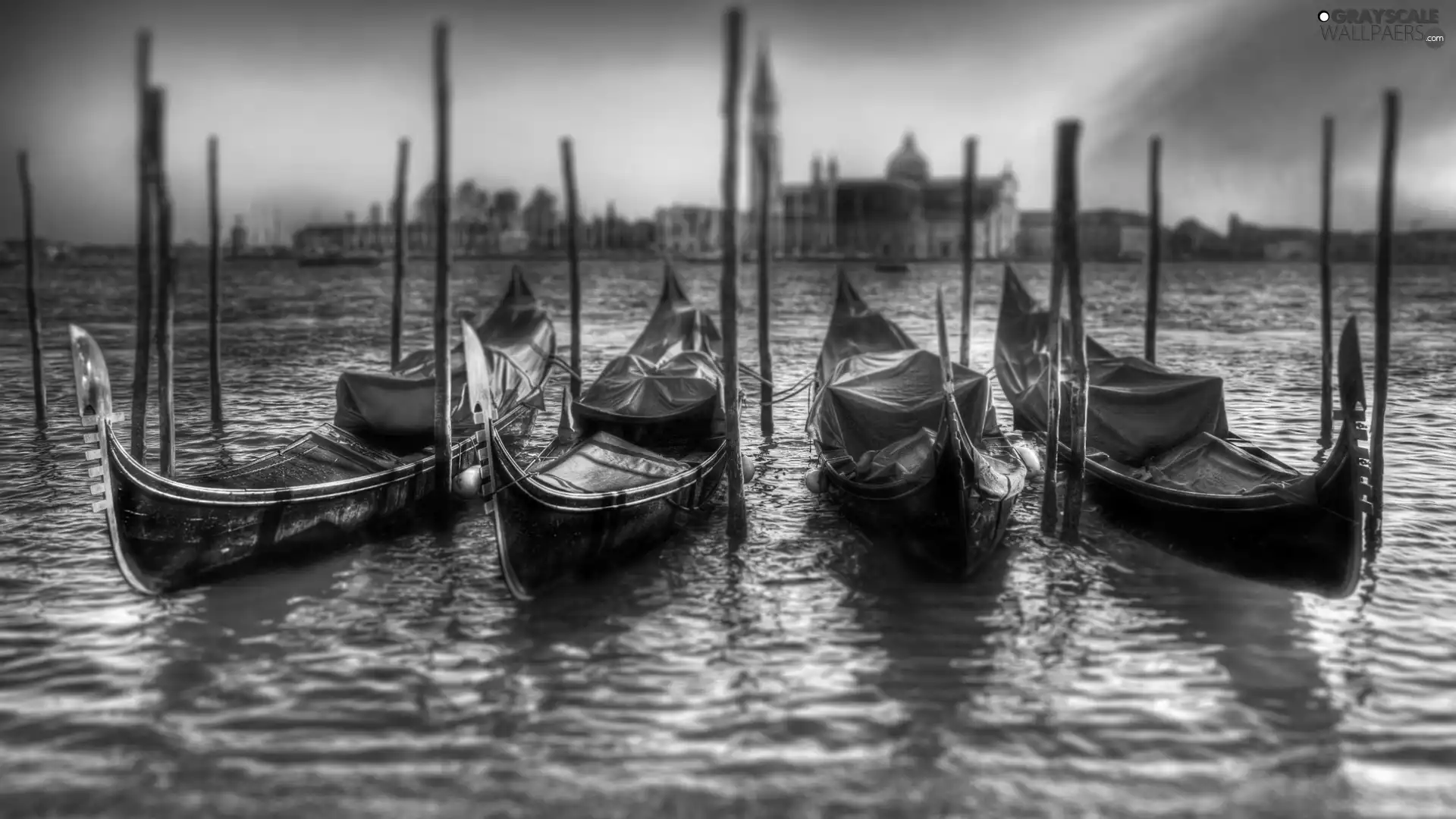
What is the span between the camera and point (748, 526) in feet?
26.1

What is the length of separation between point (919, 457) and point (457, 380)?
4223 millimetres

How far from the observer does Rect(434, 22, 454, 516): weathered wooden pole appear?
7488 millimetres

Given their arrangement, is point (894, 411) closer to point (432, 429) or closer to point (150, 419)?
point (432, 429)

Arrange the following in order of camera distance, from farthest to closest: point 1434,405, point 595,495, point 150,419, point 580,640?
point 1434,405, point 150,419, point 595,495, point 580,640

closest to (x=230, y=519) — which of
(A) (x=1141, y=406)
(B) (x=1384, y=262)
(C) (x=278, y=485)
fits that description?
(C) (x=278, y=485)

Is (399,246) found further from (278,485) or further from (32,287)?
(278,485)

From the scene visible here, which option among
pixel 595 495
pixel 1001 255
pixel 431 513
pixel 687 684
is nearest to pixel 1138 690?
pixel 687 684

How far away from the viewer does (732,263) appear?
7699mm

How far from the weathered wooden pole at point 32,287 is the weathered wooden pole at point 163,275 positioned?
3803 millimetres

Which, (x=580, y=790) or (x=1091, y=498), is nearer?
(x=580, y=790)

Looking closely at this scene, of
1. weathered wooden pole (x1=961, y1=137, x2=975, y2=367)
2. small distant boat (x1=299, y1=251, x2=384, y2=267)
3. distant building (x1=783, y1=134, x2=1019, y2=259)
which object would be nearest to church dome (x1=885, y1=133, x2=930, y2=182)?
distant building (x1=783, y1=134, x2=1019, y2=259)

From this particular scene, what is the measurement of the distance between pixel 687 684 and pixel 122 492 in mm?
3224

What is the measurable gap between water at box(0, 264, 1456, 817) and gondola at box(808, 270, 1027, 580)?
22 cm

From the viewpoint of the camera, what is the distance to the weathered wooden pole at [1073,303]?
7.21 metres
